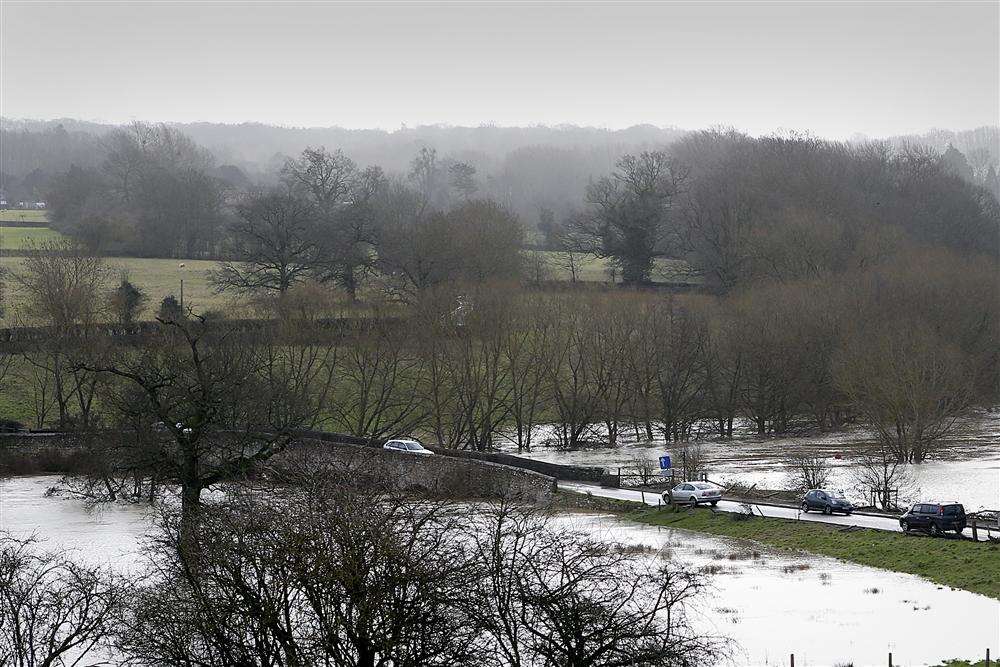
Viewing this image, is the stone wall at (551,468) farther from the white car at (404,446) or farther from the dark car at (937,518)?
the dark car at (937,518)

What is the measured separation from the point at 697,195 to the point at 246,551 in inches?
4483

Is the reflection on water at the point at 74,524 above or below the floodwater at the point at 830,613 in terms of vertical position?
below

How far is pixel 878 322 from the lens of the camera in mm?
80375

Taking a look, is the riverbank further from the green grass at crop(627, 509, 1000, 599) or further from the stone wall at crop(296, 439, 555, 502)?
the stone wall at crop(296, 439, 555, 502)

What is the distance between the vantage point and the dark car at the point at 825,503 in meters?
45.1

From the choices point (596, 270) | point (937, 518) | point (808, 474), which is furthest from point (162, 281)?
point (937, 518)

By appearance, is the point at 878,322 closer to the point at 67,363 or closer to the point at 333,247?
the point at 333,247

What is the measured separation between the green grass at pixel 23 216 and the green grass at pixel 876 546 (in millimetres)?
114259

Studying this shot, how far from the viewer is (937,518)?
39.8 metres

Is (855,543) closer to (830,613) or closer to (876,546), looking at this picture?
(876,546)

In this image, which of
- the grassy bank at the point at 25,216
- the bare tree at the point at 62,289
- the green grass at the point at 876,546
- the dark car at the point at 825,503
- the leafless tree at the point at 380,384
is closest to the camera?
the green grass at the point at 876,546

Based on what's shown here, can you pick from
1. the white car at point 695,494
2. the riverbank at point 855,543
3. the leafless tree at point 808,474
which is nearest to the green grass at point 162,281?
the leafless tree at point 808,474

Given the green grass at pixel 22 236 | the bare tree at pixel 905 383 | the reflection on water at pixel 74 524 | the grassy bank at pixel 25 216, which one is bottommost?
the reflection on water at pixel 74 524

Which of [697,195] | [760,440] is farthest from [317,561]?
[697,195]
